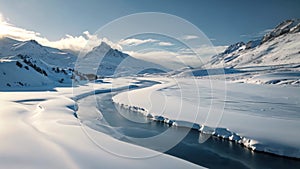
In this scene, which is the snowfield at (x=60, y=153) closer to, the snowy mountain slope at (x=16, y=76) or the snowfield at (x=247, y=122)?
the snowfield at (x=247, y=122)

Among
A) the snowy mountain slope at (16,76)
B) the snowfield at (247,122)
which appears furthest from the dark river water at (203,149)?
the snowy mountain slope at (16,76)

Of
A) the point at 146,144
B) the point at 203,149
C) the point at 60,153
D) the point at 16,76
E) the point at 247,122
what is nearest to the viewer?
the point at 60,153

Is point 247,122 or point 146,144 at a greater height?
point 247,122

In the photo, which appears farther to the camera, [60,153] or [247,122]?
[247,122]

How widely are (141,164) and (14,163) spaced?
392cm

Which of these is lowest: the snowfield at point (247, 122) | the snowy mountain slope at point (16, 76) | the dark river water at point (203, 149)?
the dark river water at point (203, 149)

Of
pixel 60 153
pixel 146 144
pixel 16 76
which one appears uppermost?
pixel 16 76

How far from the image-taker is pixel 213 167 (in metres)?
9.73

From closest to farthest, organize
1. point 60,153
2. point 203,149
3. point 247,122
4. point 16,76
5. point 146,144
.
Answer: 1. point 60,153
2. point 203,149
3. point 146,144
4. point 247,122
5. point 16,76

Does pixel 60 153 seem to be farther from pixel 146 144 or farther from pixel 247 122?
pixel 247 122

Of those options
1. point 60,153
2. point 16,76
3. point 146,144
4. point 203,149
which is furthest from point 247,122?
point 16,76

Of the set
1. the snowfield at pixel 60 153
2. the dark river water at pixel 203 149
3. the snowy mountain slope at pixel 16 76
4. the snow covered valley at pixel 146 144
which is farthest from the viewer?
the snowy mountain slope at pixel 16 76

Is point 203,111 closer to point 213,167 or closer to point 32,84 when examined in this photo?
point 213,167

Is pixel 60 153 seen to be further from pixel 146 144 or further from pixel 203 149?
pixel 203 149
